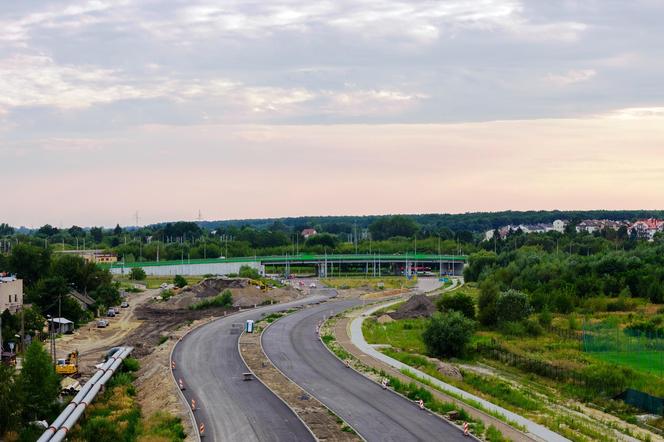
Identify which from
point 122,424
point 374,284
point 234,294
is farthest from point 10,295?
point 374,284

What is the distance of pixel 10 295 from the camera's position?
77562 millimetres

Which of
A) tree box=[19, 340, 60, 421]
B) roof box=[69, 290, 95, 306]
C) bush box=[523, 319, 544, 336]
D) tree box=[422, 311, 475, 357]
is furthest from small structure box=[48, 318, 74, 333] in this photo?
bush box=[523, 319, 544, 336]

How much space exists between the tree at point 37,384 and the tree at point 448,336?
30.6 m

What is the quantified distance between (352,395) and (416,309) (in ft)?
166

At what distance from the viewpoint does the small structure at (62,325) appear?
77.6 m

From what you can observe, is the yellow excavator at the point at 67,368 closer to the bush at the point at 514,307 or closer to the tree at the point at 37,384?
the tree at the point at 37,384

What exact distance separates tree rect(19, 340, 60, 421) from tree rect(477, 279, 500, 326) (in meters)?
50.0

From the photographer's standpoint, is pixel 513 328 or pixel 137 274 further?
pixel 137 274

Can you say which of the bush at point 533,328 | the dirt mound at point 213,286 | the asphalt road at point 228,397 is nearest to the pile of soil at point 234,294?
the dirt mound at point 213,286

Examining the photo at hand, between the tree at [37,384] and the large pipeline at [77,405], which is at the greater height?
the tree at [37,384]

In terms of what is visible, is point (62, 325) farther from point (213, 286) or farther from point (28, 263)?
point (213, 286)

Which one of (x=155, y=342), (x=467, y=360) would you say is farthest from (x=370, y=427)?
(x=155, y=342)

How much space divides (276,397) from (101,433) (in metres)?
10.4

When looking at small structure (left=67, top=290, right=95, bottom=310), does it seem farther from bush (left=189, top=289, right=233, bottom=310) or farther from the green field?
the green field
